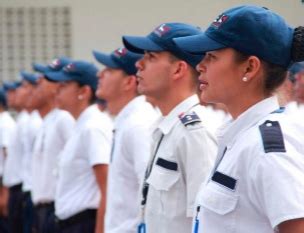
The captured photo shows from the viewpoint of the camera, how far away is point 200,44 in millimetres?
2375

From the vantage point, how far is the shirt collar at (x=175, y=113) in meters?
3.11

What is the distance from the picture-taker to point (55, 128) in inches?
214

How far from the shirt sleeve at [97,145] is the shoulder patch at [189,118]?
4.60 feet

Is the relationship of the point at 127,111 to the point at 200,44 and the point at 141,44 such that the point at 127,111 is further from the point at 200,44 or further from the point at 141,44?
the point at 200,44

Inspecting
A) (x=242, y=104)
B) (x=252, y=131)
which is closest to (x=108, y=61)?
(x=242, y=104)

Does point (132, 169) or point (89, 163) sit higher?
point (132, 169)

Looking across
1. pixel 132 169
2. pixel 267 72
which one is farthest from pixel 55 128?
pixel 267 72

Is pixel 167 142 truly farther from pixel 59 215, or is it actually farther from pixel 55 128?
pixel 55 128

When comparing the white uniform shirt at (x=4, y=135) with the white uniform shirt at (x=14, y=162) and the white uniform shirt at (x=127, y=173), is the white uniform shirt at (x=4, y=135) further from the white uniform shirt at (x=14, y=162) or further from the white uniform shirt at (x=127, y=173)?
the white uniform shirt at (x=127, y=173)

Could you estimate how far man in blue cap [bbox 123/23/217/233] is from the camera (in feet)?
9.57

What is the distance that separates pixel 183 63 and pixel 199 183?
60 centimetres

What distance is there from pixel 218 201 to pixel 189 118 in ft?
3.13

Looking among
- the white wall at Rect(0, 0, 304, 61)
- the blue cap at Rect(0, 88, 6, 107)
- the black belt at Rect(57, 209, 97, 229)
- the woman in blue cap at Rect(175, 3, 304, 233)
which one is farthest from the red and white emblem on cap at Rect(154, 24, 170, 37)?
the blue cap at Rect(0, 88, 6, 107)

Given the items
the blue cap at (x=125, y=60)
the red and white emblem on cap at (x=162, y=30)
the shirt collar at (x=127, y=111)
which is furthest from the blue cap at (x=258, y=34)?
the blue cap at (x=125, y=60)
